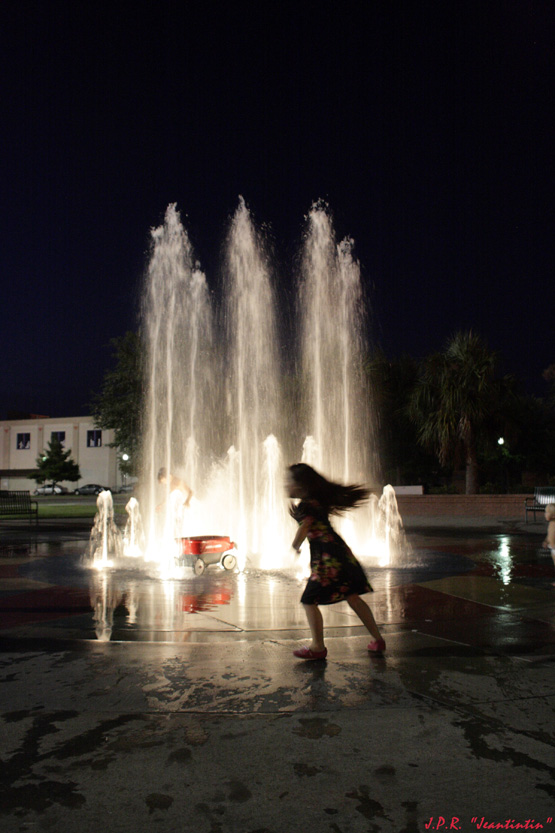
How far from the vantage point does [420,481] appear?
35469mm

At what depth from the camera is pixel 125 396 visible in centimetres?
3244

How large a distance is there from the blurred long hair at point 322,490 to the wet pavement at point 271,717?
1235 millimetres

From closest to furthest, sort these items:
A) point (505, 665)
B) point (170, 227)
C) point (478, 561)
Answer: point (505, 665)
point (478, 561)
point (170, 227)

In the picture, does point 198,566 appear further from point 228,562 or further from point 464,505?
point 464,505

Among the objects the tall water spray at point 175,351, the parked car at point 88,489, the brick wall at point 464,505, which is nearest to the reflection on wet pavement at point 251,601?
the tall water spray at point 175,351

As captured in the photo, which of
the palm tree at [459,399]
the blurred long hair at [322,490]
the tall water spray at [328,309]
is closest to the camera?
the blurred long hair at [322,490]

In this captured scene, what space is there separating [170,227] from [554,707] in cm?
1823

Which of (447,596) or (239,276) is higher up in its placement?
(239,276)

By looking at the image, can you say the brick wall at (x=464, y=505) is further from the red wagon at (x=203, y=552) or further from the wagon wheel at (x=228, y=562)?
the red wagon at (x=203, y=552)

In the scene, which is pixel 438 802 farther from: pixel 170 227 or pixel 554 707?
pixel 170 227

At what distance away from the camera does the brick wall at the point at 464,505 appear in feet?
75.2

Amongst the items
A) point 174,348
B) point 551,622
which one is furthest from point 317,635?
point 174,348

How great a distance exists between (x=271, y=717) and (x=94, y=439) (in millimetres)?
75737

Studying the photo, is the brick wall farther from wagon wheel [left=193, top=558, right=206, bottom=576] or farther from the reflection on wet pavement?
wagon wheel [left=193, top=558, right=206, bottom=576]
